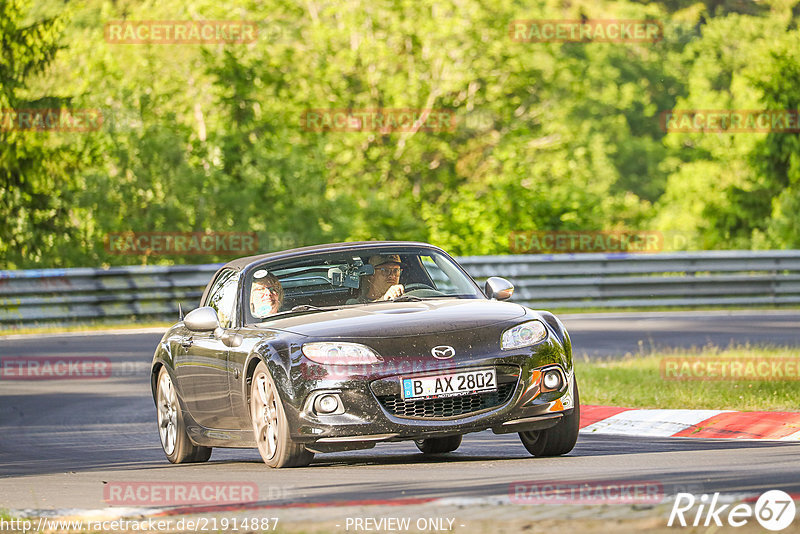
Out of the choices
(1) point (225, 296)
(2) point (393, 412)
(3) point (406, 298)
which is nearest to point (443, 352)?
(2) point (393, 412)

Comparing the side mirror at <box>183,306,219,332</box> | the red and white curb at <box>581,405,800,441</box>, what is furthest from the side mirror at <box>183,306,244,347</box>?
the red and white curb at <box>581,405,800,441</box>

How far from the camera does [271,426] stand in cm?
857

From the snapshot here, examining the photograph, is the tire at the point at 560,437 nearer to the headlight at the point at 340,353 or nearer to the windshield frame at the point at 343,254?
the windshield frame at the point at 343,254

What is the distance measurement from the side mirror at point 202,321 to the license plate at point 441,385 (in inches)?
68.6

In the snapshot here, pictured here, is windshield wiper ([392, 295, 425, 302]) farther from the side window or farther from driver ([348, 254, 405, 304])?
the side window

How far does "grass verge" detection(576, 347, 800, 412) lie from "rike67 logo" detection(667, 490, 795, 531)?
215 inches

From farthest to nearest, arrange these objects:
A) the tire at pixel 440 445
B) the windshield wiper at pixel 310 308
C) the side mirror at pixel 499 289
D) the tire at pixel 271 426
→ the tire at pixel 440 445 → the side mirror at pixel 499 289 → the windshield wiper at pixel 310 308 → the tire at pixel 271 426

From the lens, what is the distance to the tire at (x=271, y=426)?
8.32 metres

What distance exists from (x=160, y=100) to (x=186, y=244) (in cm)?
552

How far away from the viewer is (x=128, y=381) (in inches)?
638

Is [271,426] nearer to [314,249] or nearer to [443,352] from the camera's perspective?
[443,352]

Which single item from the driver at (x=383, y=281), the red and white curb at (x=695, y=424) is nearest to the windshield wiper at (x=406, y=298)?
the driver at (x=383, y=281)

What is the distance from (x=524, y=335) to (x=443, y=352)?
601 mm

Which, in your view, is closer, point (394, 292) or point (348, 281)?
point (394, 292)
